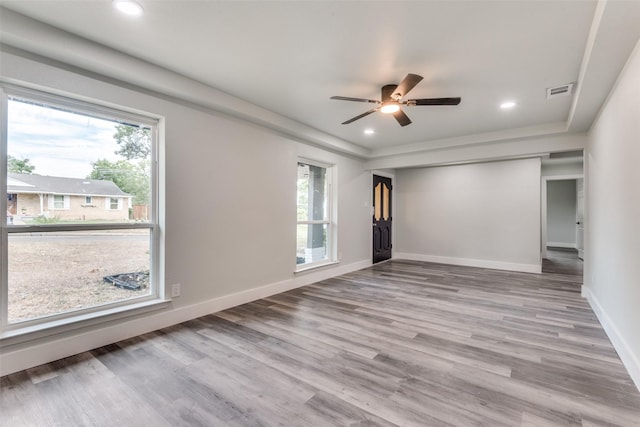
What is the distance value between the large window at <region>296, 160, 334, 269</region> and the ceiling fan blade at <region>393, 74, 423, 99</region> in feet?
7.80

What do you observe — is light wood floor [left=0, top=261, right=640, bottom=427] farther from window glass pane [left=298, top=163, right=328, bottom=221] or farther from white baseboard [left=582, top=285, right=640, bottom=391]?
window glass pane [left=298, top=163, right=328, bottom=221]

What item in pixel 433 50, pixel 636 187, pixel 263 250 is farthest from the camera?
pixel 263 250

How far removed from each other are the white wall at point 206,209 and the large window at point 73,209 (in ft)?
0.52

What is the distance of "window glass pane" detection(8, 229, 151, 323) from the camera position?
2217 mm

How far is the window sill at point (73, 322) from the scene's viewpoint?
83.0 inches

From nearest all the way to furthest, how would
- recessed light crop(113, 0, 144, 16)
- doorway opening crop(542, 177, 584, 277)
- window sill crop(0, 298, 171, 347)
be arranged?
recessed light crop(113, 0, 144, 16) < window sill crop(0, 298, 171, 347) < doorway opening crop(542, 177, 584, 277)

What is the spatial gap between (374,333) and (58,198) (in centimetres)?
305

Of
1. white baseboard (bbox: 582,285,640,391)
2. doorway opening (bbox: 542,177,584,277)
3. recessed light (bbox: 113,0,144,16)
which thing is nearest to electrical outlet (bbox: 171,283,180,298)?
recessed light (bbox: 113,0,144,16)

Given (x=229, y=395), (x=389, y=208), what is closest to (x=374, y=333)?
(x=229, y=395)

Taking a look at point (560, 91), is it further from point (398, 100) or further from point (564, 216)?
point (564, 216)

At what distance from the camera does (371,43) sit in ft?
7.47

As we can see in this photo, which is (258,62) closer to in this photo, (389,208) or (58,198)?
(58,198)

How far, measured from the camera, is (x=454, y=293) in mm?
4219

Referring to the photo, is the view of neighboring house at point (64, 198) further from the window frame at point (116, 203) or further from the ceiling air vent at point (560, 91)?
the ceiling air vent at point (560, 91)
